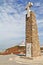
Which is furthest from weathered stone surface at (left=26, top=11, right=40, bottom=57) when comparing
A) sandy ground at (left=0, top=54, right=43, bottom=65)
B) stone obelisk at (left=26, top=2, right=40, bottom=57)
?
sandy ground at (left=0, top=54, right=43, bottom=65)

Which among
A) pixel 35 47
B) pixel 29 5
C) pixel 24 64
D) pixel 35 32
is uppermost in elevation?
pixel 29 5

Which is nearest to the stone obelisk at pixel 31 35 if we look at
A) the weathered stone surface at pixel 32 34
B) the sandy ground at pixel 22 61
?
the weathered stone surface at pixel 32 34

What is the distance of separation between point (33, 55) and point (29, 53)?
1.29ft

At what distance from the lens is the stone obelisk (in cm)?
1297

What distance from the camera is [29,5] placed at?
1325cm

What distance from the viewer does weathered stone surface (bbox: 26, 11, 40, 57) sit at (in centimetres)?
1300

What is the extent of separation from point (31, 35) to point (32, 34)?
0.12 metres

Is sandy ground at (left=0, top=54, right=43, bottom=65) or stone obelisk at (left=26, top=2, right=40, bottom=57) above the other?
stone obelisk at (left=26, top=2, right=40, bottom=57)

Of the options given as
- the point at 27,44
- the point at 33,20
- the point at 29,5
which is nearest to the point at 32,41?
the point at 27,44

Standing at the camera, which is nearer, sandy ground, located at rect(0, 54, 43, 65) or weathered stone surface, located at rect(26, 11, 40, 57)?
sandy ground, located at rect(0, 54, 43, 65)

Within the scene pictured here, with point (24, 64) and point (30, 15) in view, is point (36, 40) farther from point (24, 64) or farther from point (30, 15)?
point (24, 64)

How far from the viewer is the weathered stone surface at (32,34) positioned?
1300 cm

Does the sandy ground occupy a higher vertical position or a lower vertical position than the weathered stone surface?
lower

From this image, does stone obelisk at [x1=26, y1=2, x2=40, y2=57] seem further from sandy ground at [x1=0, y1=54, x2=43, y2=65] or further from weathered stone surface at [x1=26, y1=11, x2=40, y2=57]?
sandy ground at [x1=0, y1=54, x2=43, y2=65]
